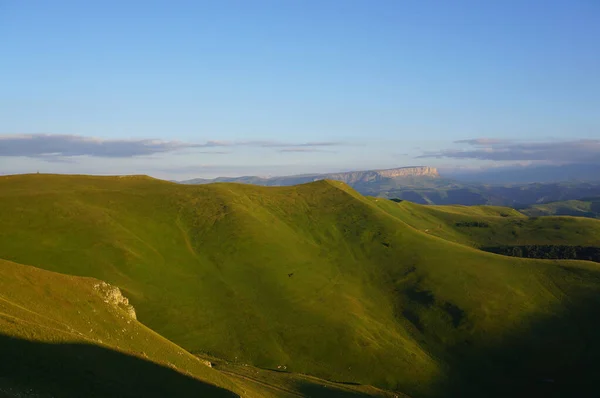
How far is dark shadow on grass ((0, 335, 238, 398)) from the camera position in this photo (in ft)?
124

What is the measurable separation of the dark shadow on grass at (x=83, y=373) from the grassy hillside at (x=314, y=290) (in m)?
61.6

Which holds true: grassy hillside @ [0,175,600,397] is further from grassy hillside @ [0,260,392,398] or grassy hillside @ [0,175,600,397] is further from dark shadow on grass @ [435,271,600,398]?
grassy hillside @ [0,260,392,398]

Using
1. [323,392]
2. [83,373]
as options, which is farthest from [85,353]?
[323,392]

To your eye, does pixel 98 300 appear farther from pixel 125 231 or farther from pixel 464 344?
pixel 464 344

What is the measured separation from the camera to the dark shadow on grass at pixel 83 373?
1485 inches

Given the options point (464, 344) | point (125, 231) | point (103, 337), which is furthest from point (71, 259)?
point (464, 344)

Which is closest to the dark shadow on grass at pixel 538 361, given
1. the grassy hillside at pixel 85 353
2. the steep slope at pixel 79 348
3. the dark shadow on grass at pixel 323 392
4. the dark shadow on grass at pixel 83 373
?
the dark shadow on grass at pixel 323 392

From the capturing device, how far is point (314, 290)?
154000 millimetres

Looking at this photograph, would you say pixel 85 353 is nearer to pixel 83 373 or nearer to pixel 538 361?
pixel 83 373

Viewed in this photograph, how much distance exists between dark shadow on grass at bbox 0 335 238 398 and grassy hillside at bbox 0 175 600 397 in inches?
2427

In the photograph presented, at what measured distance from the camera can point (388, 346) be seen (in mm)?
127750

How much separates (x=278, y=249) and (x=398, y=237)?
185 feet

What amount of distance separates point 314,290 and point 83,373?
115125 mm

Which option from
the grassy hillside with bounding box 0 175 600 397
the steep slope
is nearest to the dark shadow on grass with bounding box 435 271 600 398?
the grassy hillside with bounding box 0 175 600 397
